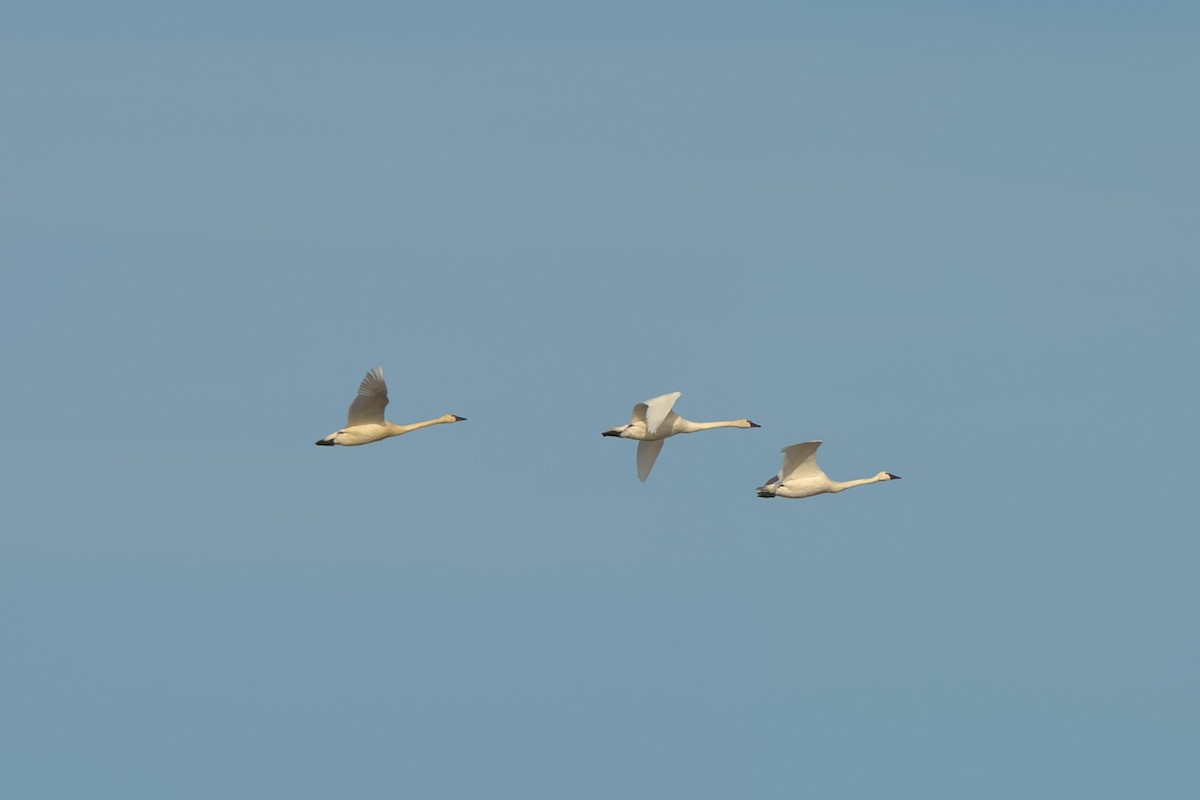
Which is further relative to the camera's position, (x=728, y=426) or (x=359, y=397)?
(x=728, y=426)

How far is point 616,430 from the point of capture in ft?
380

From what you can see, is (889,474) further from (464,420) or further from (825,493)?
(464,420)

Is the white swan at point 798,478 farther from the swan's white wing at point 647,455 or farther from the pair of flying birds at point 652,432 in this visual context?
the swan's white wing at point 647,455

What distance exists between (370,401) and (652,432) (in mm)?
10031

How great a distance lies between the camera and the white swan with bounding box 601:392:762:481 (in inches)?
4392

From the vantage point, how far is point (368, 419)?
113 meters

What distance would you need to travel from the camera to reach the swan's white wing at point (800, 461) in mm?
115062

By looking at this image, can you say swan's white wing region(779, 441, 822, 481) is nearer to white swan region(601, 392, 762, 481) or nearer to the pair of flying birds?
the pair of flying birds

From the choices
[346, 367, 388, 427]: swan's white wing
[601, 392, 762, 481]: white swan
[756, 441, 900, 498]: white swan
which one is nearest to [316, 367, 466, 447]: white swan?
[346, 367, 388, 427]: swan's white wing

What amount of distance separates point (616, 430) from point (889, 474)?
13145 millimetres

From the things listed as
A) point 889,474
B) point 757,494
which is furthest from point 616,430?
point 889,474

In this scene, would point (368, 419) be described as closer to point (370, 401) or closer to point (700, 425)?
point (370, 401)

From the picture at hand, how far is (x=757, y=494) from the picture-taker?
11612 centimetres

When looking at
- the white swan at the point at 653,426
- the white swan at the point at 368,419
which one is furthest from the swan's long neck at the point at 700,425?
the white swan at the point at 368,419
